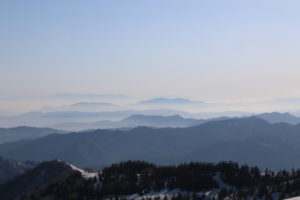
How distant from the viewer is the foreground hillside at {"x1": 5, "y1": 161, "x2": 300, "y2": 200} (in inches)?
2130

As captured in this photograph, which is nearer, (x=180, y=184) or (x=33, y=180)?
(x=180, y=184)

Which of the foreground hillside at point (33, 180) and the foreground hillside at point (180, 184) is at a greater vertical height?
the foreground hillside at point (180, 184)

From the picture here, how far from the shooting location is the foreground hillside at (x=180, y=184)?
2130 inches

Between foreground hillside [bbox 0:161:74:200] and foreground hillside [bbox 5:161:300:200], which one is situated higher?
foreground hillside [bbox 5:161:300:200]

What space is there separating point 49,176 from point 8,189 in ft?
76.3

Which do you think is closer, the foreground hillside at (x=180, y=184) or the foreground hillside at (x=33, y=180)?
the foreground hillside at (x=180, y=184)

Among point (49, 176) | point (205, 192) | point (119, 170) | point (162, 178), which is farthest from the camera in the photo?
point (49, 176)

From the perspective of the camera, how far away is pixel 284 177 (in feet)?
197

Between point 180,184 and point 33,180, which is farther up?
point 180,184

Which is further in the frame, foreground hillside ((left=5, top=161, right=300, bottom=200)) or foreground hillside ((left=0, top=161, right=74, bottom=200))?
foreground hillside ((left=0, top=161, right=74, bottom=200))

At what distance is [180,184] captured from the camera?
6219 centimetres

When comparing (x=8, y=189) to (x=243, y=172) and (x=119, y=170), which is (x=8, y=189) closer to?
(x=119, y=170)

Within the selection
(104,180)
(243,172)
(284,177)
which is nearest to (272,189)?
(284,177)

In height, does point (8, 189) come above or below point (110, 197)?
below
